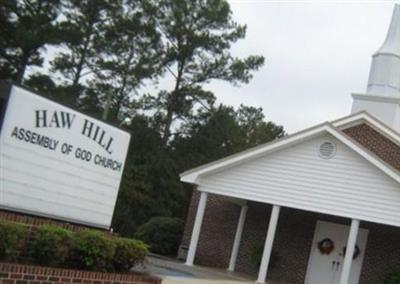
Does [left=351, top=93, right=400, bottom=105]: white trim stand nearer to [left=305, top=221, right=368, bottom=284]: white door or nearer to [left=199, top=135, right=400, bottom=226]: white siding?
[left=305, top=221, right=368, bottom=284]: white door

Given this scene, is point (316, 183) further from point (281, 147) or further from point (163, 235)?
point (163, 235)

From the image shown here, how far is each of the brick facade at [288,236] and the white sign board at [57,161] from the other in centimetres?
1402

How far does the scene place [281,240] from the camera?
2519 cm

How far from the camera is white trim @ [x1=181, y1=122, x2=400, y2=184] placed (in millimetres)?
21125

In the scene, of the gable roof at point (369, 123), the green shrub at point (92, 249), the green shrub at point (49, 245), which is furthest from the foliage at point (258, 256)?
the green shrub at point (49, 245)

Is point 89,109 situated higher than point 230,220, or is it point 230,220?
point 89,109

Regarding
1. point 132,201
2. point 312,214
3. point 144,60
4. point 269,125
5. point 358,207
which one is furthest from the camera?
point 269,125

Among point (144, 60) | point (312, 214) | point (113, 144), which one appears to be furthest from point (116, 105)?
point (113, 144)

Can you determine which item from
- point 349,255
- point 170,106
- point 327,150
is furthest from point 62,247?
point 170,106

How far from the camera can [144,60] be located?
4350cm

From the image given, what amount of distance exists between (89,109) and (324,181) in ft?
70.9

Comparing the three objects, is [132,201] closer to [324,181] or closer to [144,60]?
[144,60]

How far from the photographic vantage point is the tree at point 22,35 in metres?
36.2

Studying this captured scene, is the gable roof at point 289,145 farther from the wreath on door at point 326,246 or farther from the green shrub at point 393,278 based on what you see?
the wreath on door at point 326,246
